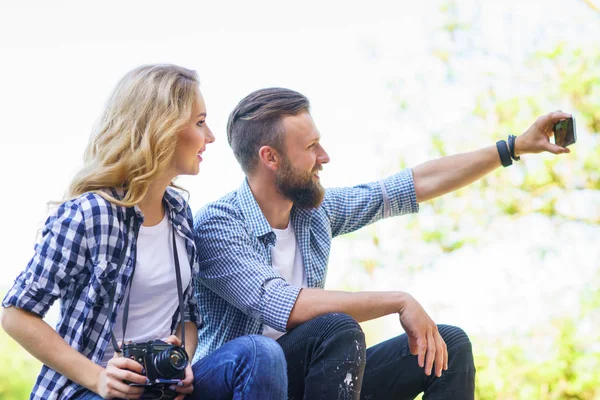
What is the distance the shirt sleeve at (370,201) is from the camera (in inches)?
88.7

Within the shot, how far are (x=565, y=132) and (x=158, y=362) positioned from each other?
134cm

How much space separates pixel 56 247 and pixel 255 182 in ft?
2.56

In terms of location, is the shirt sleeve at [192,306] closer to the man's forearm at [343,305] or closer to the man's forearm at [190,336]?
the man's forearm at [190,336]

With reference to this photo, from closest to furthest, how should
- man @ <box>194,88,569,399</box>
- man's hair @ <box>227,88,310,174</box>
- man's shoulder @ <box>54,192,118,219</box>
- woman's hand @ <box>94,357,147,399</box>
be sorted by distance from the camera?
woman's hand @ <box>94,357,147,399</box> < man's shoulder @ <box>54,192,118,219</box> < man @ <box>194,88,569,399</box> < man's hair @ <box>227,88,310,174</box>

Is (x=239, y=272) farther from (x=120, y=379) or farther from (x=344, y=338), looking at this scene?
(x=120, y=379)

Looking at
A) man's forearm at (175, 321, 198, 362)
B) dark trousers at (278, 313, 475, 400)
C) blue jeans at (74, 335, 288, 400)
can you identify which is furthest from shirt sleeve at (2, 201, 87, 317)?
dark trousers at (278, 313, 475, 400)

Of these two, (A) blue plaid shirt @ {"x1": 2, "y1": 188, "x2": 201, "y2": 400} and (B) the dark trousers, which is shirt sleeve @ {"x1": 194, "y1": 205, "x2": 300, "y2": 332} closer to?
(B) the dark trousers

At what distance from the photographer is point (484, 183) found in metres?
4.81

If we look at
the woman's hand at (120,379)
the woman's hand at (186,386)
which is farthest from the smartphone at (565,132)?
the woman's hand at (120,379)

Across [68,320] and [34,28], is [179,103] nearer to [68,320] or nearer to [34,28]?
[68,320]

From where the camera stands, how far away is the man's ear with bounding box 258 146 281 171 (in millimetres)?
2188

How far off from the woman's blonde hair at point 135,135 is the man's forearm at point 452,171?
2.73 feet

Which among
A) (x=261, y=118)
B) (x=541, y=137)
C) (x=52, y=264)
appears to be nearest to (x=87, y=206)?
(x=52, y=264)

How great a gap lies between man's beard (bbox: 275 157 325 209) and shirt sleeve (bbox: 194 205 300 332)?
21 centimetres
